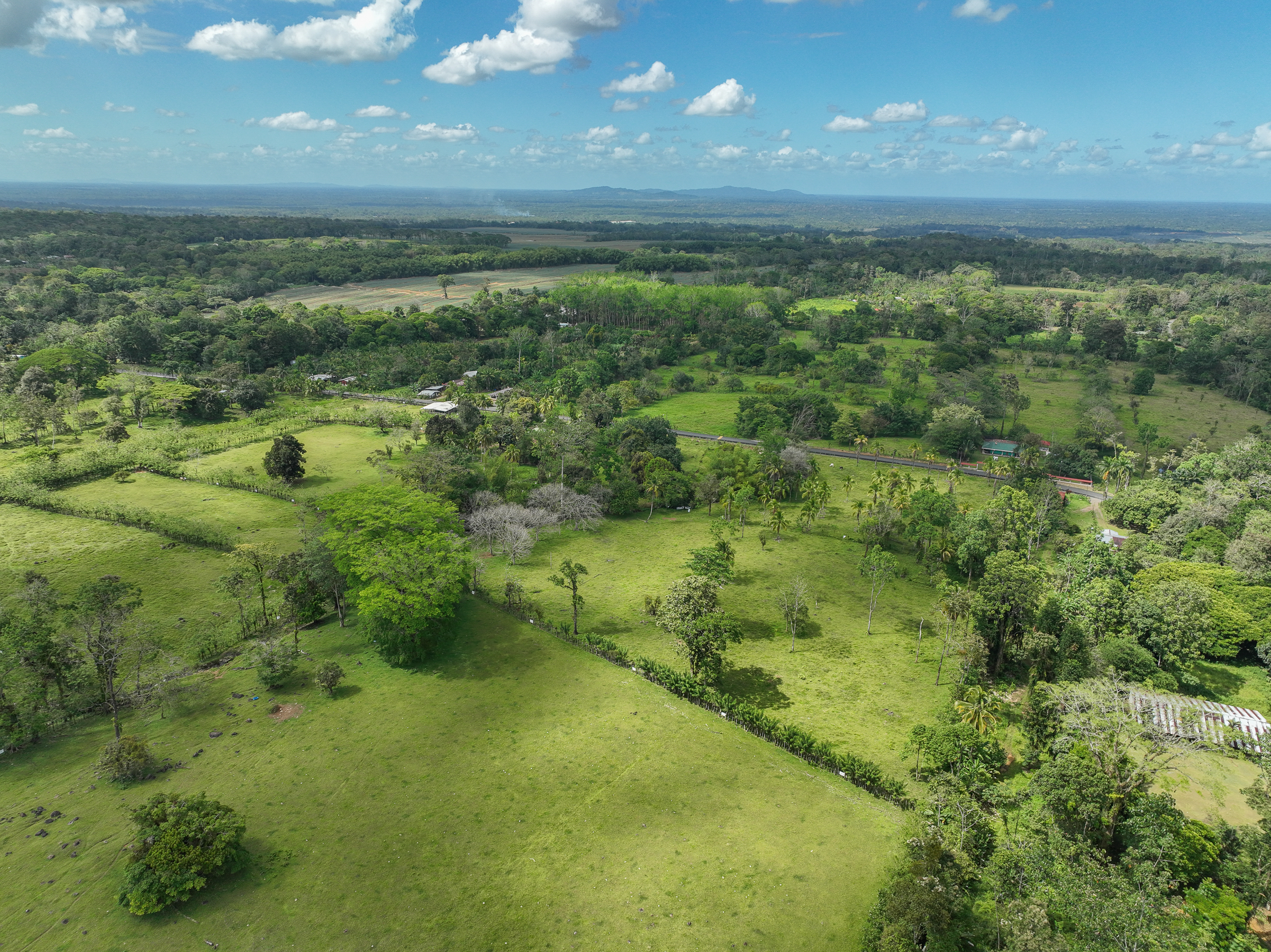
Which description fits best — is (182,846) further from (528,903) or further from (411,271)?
(411,271)

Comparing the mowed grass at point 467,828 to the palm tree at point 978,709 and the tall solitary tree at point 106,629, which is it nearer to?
the tall solitary tree at point 106,629

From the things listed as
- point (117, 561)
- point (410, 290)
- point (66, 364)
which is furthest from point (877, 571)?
point (410, 290)

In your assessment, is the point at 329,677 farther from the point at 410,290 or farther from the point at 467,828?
the point at 410,290

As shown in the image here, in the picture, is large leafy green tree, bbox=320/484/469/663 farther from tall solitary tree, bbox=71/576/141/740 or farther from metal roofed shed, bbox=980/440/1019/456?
metal roofed shed, bbox=980/440/1019/456

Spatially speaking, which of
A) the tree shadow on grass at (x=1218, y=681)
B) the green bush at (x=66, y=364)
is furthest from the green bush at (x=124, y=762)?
the green bush at (x=66, y=364)

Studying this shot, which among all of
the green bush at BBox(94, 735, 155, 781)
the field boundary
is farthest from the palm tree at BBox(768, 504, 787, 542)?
the green bush at BBox(94, 735, 155, 781)

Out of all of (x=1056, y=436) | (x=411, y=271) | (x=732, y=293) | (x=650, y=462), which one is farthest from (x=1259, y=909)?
(x=411, y=271)
